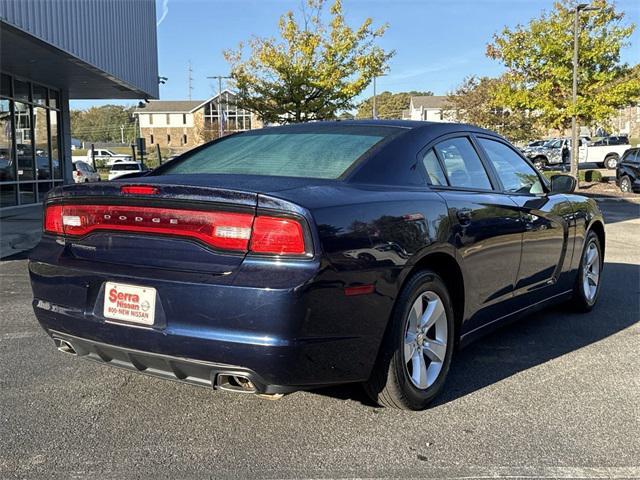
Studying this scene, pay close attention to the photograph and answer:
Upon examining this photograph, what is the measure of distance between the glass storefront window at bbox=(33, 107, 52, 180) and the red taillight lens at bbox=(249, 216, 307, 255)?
1689 cm

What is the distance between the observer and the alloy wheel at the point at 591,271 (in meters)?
5.48

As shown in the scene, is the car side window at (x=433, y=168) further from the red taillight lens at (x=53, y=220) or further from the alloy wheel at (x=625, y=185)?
the alloy wheel at (x=625, y=185)

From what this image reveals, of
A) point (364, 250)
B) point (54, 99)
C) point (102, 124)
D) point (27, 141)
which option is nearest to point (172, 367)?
point (364, 250)

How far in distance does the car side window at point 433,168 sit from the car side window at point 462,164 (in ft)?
0.22

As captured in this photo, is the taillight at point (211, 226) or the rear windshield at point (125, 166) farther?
the rear windshield at point (125, 166)

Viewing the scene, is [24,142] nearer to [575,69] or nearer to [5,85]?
[5,85]

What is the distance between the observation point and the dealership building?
456 inches

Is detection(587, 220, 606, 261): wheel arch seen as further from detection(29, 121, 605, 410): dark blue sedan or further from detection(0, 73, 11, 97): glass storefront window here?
detection(0, 73, 11, 97): glass storefront window

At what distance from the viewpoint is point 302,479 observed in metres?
2.69

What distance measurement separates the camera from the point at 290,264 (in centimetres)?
264

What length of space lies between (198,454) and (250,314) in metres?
0.79

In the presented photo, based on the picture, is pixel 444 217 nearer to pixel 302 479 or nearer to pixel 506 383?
pixel 506 383

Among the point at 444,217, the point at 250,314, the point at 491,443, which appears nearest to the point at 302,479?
the point at 250,314

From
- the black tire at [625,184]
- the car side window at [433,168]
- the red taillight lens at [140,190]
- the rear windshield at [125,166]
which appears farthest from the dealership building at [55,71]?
the black tire at [625,184]
